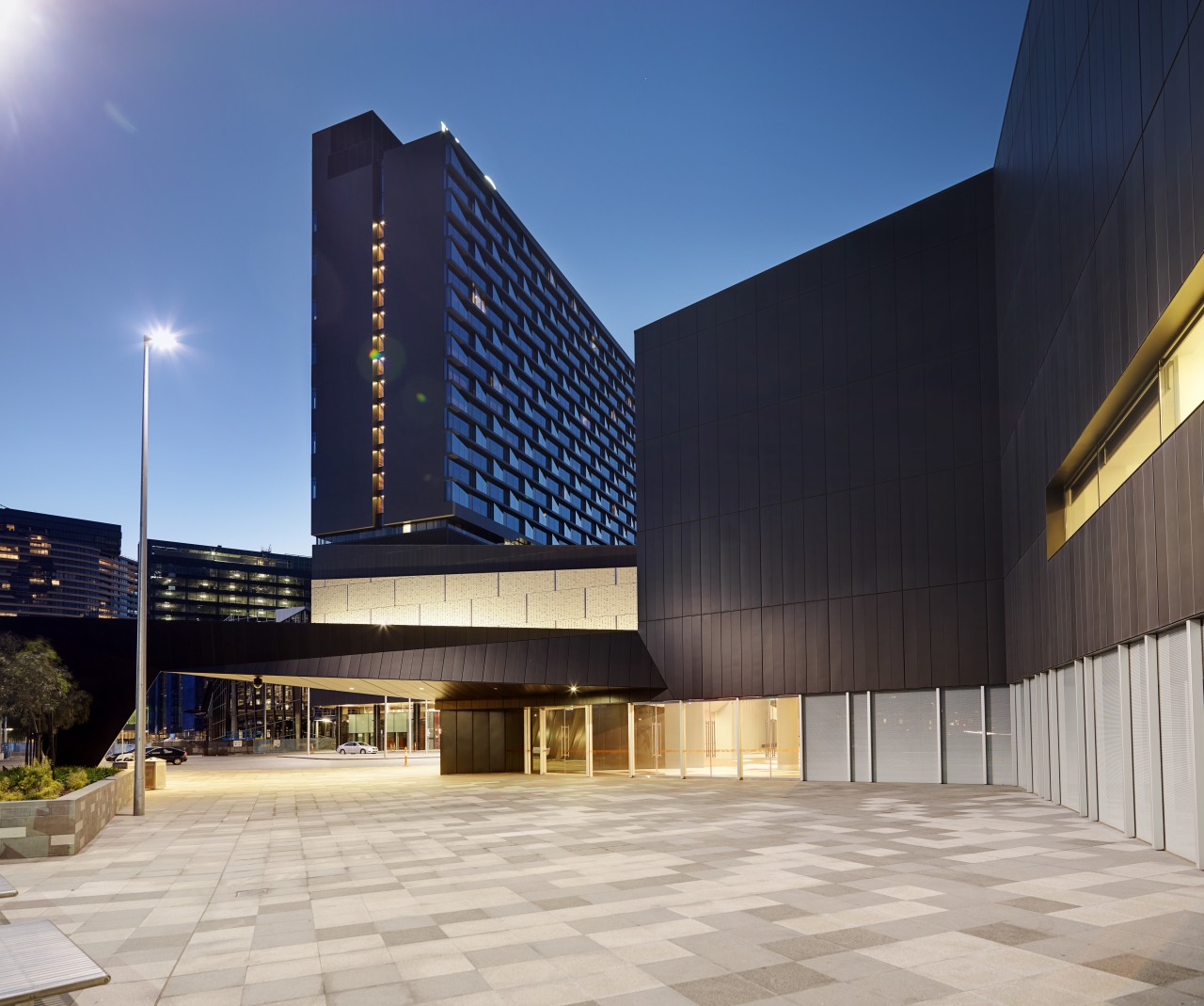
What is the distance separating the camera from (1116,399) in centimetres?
1616

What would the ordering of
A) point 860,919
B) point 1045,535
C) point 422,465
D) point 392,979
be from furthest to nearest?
1. point 422,465
2. point 1045,535
3. point 860,919
4. point 392,979

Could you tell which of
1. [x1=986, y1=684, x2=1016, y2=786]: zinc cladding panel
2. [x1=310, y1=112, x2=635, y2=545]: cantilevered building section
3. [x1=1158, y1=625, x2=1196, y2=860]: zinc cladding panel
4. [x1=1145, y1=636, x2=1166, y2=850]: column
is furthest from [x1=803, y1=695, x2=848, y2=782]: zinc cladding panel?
[x1=310, y1=112, x2=635, y2=545]: cantilevered building section

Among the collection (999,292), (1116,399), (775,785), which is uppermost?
(999,292)

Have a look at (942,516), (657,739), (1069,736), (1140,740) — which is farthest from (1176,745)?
(657,739)

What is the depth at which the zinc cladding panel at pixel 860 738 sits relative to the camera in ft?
101

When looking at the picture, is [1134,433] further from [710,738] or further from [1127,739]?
[710,738]

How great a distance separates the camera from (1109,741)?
1780 cm

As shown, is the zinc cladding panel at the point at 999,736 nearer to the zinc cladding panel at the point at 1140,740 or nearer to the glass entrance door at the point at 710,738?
the glass entrance door at the point at 710,738

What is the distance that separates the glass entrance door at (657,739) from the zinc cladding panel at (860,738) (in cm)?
669

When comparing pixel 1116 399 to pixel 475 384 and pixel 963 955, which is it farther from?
pixel 475 384

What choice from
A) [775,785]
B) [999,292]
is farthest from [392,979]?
[999,292]

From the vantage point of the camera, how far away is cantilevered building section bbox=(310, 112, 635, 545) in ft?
319

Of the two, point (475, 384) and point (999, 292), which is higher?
point (475, 384)

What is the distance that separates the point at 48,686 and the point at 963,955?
31.1 meters
